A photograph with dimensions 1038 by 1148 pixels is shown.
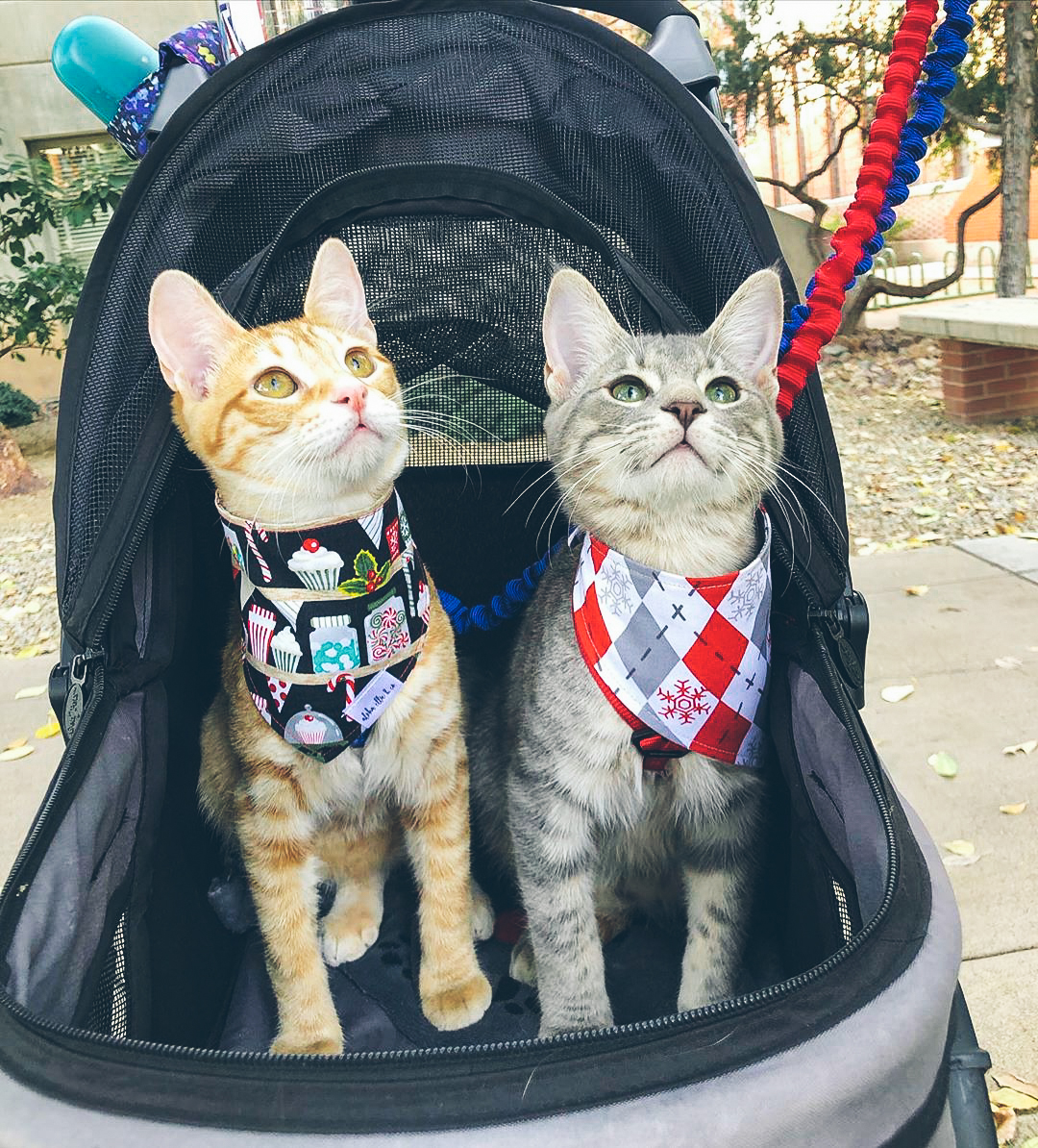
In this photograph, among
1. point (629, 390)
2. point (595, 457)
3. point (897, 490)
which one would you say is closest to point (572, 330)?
point (629, 390)

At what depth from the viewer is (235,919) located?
159cm

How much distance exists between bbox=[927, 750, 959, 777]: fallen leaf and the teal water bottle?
2.19 metres

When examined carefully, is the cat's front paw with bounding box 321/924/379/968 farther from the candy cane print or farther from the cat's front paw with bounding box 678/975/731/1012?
the candy cane print

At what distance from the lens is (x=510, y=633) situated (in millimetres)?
1812

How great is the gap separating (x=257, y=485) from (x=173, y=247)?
1.19ft

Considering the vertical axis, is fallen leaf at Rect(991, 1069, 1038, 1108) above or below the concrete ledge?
below

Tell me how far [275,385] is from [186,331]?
0.41 ft

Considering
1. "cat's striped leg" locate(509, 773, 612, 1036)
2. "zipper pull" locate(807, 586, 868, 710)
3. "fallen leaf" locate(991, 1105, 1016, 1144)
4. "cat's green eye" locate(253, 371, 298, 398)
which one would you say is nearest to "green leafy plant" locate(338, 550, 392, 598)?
"cat's green eye" locate(253, 371, 298, 398)

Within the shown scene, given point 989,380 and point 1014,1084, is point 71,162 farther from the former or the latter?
point 1014,1084

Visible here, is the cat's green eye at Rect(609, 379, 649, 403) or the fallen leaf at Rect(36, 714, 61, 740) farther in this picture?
the fallen leaf at Rect(36, 714, 61, 740)

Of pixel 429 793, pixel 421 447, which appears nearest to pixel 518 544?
pixel 421 447

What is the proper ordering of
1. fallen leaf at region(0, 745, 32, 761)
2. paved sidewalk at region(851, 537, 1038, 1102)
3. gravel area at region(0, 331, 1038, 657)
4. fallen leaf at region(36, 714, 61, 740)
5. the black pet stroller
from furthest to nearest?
gravel area at region(0, 331, 1038, 657), fallen leaf at region(36, 714, 61, 740), fallen leaf at region(0, 745, 32, 761), paved sidewalk at region(851, 537, 1038, 1102), the black pet stroller

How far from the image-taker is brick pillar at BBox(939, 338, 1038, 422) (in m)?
5.13

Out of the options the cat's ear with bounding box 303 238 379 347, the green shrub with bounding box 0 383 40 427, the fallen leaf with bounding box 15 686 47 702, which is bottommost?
the fallen leaf with bounding box 15 686 47 702
